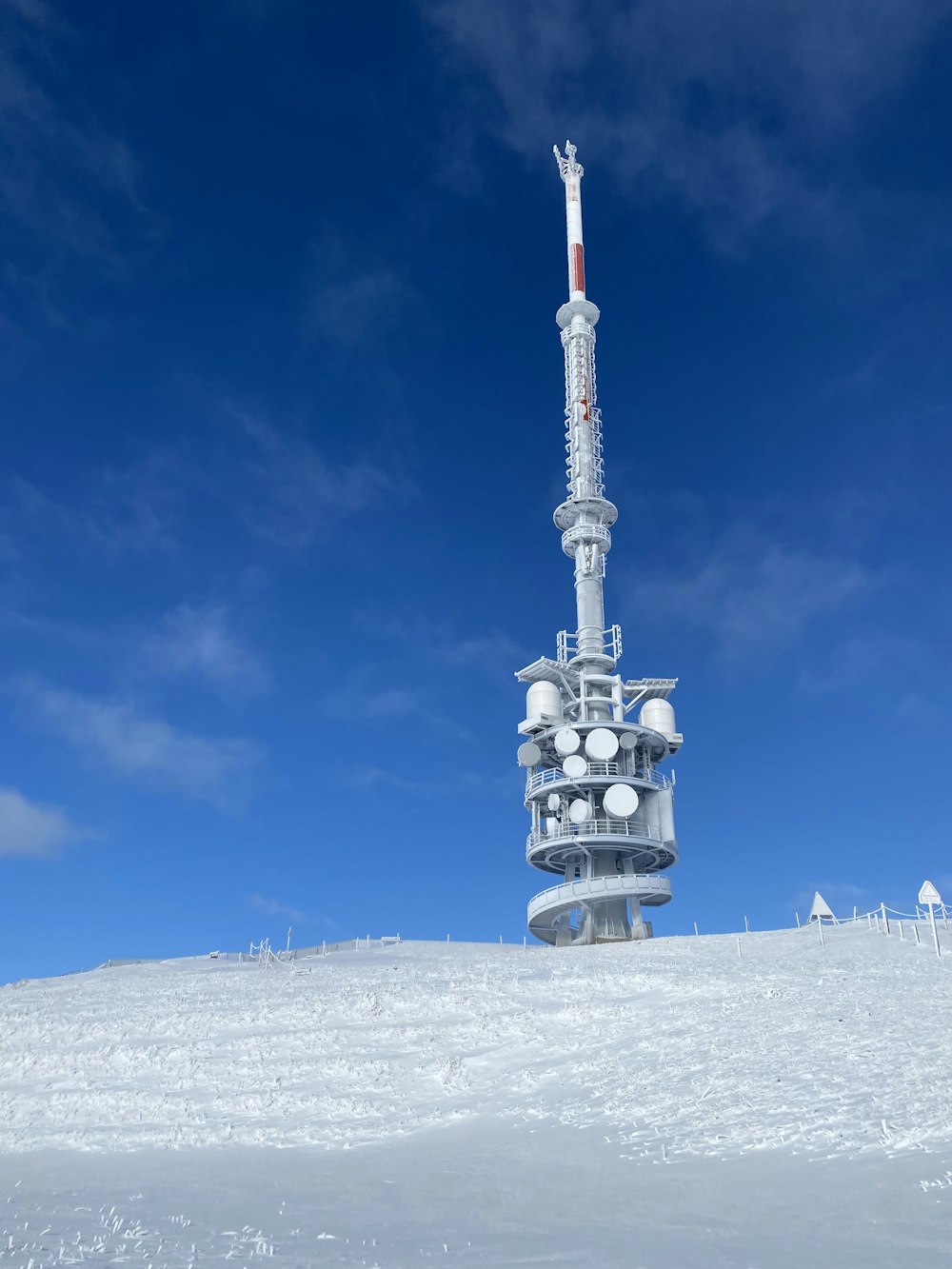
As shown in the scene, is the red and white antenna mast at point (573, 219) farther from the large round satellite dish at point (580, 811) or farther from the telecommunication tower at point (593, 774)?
the large round satellite dish at point (580, 811)

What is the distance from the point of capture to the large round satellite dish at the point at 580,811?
58.0 meters

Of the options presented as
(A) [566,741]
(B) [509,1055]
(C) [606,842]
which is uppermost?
(A) [566,741]

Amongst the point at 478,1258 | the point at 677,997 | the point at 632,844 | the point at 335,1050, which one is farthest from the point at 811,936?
the point at 478,1258

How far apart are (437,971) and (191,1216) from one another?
17.9 meters

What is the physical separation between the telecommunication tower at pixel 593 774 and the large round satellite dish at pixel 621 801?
57mm

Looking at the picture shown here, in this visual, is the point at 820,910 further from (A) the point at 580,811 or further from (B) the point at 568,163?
(B) the point at 568,163

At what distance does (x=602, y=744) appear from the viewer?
193 feet

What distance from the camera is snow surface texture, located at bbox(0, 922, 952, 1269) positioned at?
15.2 m

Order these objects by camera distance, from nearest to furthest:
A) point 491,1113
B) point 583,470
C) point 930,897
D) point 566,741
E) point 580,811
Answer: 1. point 491,1113
2. point 930,897
3. point 580,811
4. point 566,741
5. point 583,470

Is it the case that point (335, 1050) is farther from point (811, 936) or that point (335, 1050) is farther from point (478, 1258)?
point (811, 936)

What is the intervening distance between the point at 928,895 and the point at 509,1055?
76.7 feet

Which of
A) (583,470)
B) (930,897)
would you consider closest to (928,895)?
(930,897)

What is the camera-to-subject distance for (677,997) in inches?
1141

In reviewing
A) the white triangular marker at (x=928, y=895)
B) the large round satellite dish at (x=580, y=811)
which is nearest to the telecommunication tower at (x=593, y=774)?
the large round satellite dish at (x=580, y=811)
